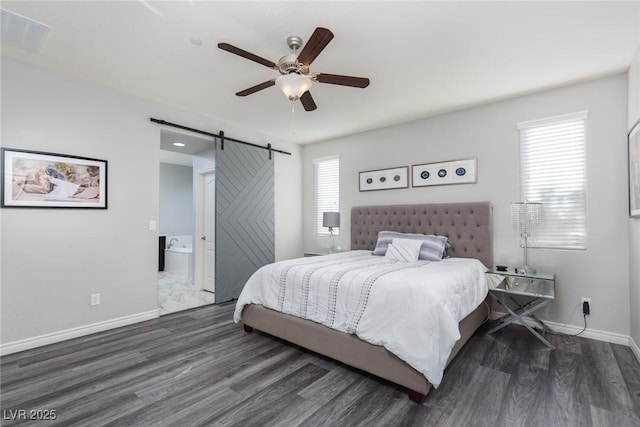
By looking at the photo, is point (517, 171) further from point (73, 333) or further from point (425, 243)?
point (73, 333)

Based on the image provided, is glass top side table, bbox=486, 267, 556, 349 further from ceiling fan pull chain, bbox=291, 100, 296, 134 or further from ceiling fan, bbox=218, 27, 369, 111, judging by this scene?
ceiling fan pull chain, bbox=291, 100, 296, 134

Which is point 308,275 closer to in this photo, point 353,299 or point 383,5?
point 353,299

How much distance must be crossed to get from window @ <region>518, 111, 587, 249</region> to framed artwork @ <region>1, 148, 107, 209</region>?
4.79 m

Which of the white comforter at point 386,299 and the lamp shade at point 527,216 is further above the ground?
the lamp shade at point 527,216

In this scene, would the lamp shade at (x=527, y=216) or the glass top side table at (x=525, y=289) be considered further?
the lamp shade at (x=527, y=216)

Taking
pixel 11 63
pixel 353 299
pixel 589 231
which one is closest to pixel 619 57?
pixel 589 231

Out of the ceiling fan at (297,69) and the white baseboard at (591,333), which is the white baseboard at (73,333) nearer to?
the ceiling fan at (297,69)

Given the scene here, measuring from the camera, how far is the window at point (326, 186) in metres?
5.34

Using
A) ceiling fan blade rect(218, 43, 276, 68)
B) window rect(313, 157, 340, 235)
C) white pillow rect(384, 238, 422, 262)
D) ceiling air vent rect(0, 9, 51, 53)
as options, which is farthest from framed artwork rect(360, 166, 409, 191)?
ceiling air vent rect(0, 9, 51, 53)

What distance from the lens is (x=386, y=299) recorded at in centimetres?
222

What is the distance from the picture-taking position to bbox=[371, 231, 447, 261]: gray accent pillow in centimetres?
359

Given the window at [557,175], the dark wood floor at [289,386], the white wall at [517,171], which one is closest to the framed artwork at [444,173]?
the white wall at [517,171]

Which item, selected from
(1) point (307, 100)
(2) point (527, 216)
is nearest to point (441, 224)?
(2) point (527, 216)

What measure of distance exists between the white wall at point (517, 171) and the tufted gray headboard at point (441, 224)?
158 millimetres
